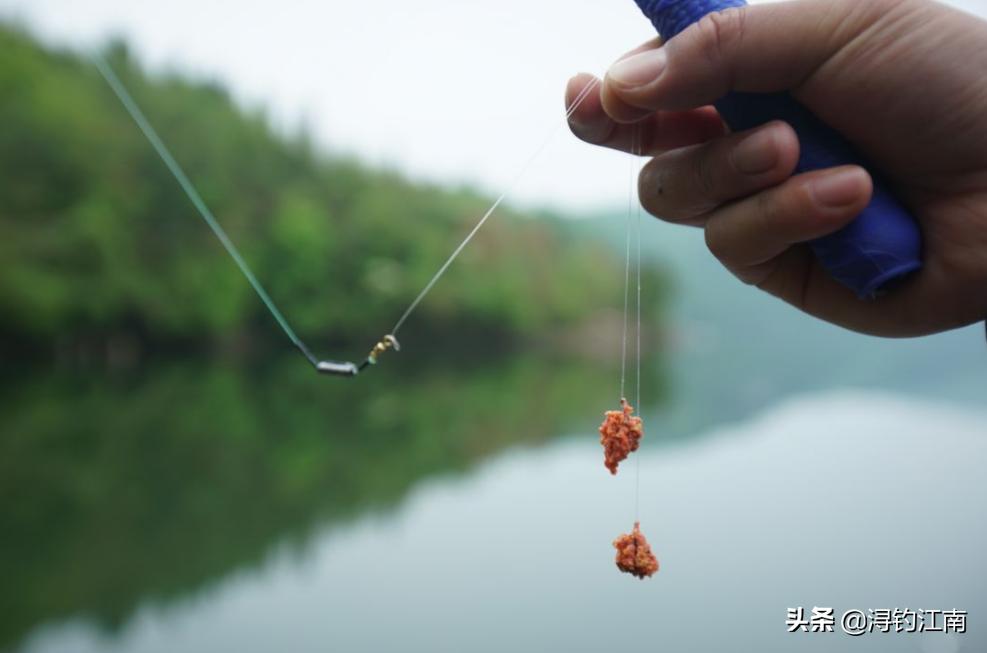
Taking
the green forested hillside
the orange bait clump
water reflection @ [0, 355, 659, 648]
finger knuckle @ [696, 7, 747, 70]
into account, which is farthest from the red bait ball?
the green forested hillside

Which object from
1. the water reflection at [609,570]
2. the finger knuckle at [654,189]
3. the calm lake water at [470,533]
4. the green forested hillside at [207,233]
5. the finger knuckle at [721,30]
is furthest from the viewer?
the green forested hillside at [207,233]

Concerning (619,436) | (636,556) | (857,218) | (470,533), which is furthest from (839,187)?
(470,533)

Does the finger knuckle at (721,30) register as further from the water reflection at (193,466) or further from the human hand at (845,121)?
the water reflection at (193,466)

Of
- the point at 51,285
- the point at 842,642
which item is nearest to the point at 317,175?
the point at 51,285

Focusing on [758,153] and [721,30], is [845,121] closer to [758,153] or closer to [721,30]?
[758,153]

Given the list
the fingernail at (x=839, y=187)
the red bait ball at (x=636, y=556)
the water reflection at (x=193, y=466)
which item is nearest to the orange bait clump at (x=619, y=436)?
the red bait ball at (x=636, y=556)

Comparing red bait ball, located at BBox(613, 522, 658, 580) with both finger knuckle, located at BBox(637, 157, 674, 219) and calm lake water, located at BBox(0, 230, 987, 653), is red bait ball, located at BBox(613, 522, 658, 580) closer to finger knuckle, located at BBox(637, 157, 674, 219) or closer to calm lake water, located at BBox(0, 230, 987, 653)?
finger knuckle, located at BBox(637, 157, 674, 219)
